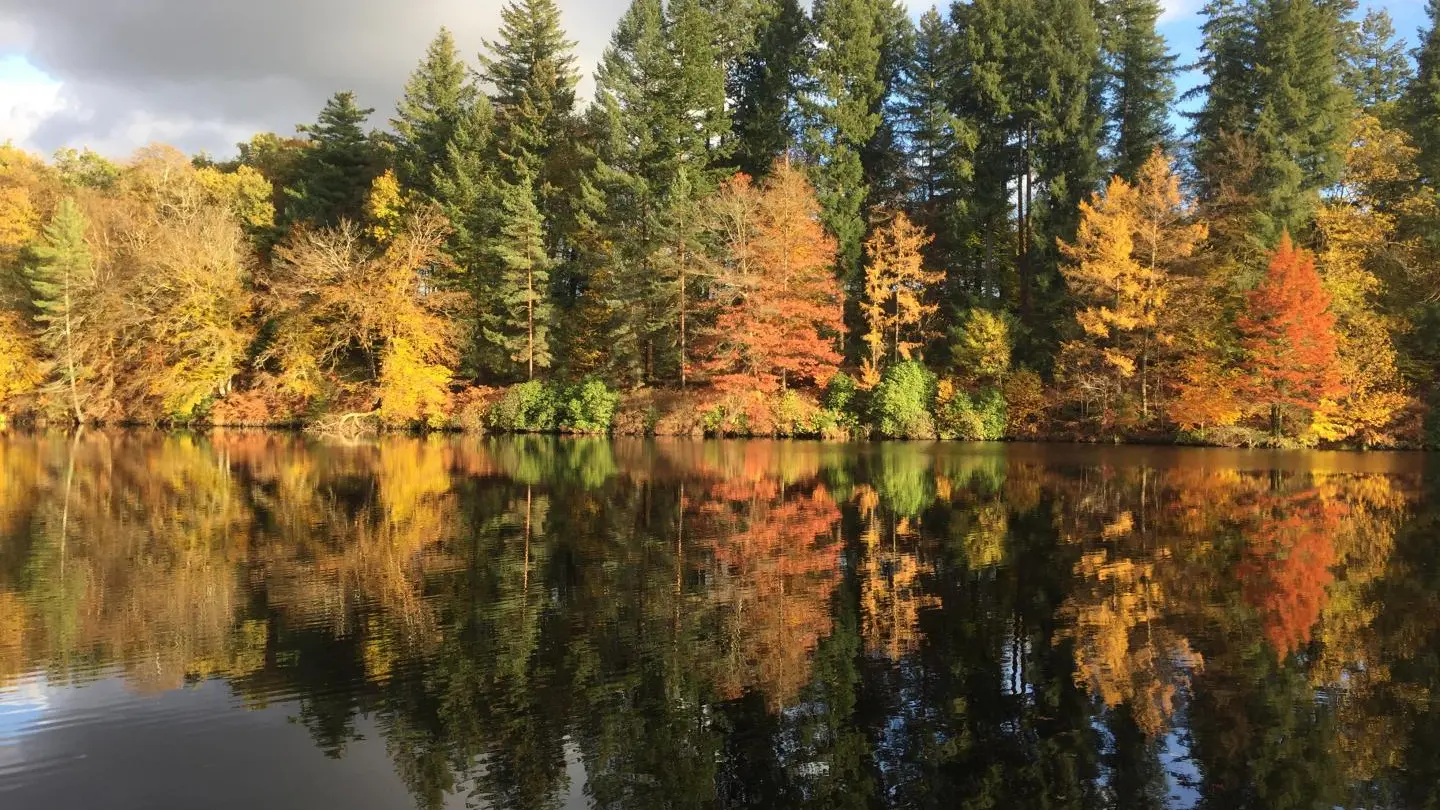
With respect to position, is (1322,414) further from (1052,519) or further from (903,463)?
(1052,519)

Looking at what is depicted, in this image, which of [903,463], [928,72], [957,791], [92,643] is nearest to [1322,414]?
[903,463]

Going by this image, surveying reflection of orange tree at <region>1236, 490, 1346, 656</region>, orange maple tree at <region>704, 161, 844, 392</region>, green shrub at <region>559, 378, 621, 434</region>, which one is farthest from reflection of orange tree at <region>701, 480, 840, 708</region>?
green shrub at <region>559, 378, 621, 434</region>

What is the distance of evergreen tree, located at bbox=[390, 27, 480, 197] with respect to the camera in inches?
1823

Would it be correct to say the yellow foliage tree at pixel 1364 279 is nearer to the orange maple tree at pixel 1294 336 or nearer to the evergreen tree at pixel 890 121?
the orange maple tree at pixel 1294 336

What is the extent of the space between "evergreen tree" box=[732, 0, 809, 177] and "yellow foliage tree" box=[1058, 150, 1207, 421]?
16762mm

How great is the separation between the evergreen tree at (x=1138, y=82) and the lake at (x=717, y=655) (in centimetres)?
2869

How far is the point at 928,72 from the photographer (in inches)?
1796

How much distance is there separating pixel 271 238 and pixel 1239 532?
4998 cm

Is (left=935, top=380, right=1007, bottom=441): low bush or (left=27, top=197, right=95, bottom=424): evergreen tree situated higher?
(left=27, top=197, right=95, bottom=424): evergreen tree

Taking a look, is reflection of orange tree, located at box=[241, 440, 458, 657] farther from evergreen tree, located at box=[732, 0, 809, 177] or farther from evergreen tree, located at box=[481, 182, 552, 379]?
evergreen tree, located at box=[732, 0, 809, 177]

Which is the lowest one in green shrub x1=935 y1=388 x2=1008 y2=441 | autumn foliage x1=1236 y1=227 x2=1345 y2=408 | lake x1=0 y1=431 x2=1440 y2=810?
lake x1=0 y1=431 x2=1440 y2=810

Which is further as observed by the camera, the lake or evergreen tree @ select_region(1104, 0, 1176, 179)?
evergreen tree @ select_region(1104, 0, 1176, 179)

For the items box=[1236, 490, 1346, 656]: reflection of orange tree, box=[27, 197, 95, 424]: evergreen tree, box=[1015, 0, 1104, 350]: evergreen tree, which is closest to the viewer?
box=[1236, 490, 1346, 656]: reflection of orange tree

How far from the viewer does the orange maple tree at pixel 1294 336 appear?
31047 millimetres
